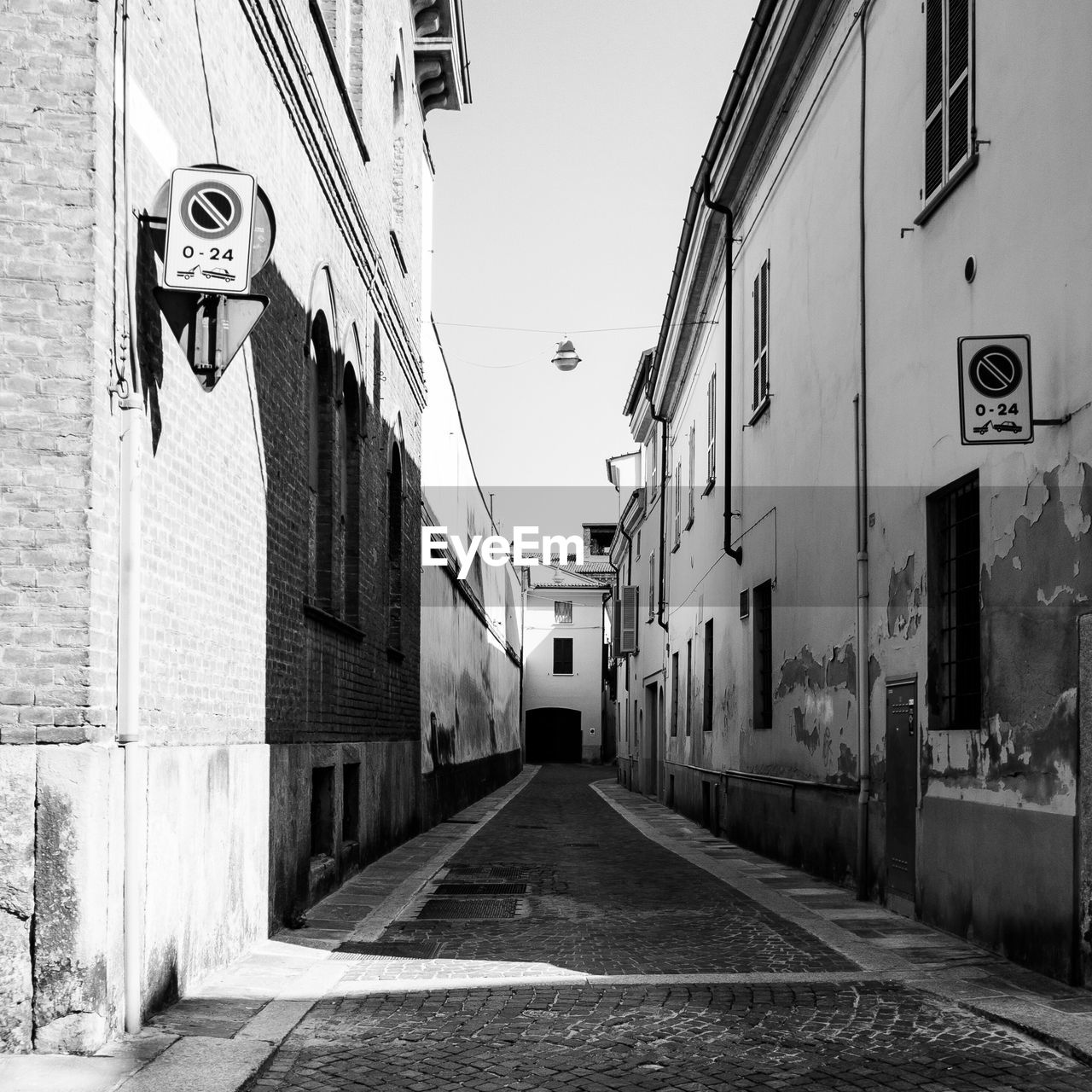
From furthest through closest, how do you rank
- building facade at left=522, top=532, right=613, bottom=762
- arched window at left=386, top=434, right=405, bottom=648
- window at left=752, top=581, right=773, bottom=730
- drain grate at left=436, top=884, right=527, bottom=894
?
building facade at left=522, top=532, right=613, bottom=762 → arched window at left=386, top=434, right=405, bottom=648 → window at left=752, top=581, right=773, bottom=730 → drain grate at left=436, top=884, right=527, bottom=894

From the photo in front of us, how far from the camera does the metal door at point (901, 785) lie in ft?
30.1

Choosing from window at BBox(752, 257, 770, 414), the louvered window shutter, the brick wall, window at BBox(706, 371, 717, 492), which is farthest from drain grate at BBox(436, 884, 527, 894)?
the louvered window shutter

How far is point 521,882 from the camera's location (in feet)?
36.9

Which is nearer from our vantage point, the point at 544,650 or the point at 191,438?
the point at 191,438

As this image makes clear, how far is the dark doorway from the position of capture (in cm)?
6022

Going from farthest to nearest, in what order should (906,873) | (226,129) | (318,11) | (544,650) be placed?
(544,650) → (318,11) → (906,873) → (226,129)

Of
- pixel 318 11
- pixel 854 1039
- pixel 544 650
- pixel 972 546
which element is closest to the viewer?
pixel 854 1039

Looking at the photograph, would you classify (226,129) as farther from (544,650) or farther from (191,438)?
(544,650)

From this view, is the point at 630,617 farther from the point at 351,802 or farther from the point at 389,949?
the point at 389,949

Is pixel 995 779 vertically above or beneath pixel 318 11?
beneath

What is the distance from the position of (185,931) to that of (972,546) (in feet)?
16.7

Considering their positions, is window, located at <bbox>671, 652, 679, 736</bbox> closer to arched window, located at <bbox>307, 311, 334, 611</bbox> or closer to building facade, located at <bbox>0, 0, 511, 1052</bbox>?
arched window, located at <bbox>307, 311, 334, 611</bbox>

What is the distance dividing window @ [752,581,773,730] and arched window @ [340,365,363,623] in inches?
181

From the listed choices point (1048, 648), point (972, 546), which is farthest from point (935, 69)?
point (1048, 648)
